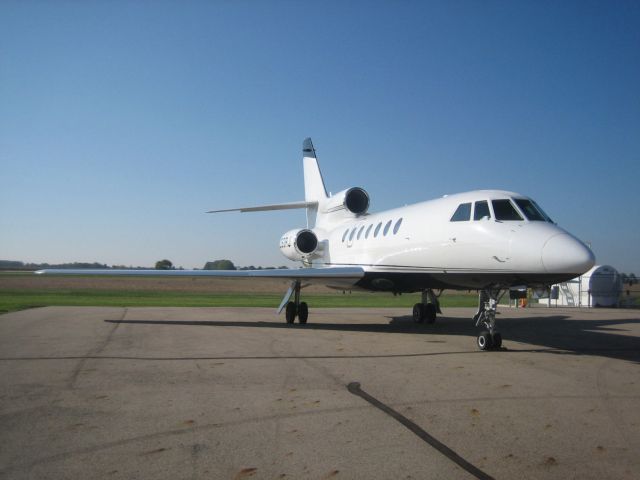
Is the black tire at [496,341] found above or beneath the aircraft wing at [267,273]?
beneath

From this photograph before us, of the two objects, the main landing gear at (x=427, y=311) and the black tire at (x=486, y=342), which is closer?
the black tire at (x=486, y=342)

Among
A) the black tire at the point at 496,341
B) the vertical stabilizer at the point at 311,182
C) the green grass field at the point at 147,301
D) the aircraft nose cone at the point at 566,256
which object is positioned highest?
the vertical stabilizer at the point at 311,182

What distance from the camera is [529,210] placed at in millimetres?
10273

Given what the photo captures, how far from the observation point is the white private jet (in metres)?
9.23

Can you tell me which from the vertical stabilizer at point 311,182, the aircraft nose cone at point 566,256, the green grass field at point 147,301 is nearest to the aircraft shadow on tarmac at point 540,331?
the aircraft nose cone at point 566,256

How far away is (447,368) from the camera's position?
8.00m

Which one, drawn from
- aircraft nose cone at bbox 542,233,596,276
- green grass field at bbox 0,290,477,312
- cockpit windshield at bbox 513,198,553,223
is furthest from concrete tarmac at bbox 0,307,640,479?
green grass field at bbox 0,290,477,312

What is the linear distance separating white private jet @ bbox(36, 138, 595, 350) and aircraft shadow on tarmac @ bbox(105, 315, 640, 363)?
925mm

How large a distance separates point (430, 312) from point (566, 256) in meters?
8.16

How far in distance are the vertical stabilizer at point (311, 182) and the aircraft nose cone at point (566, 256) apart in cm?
1246

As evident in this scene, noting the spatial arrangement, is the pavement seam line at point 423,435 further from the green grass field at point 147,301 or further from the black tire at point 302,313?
the green grass field at point 147,301

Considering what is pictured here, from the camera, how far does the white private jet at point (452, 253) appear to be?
9.23m

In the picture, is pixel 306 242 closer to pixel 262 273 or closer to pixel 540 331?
pixel 262 273

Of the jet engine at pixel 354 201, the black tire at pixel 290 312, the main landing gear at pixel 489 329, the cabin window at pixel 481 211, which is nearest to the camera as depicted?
the main landing gear at pixel 489 329
